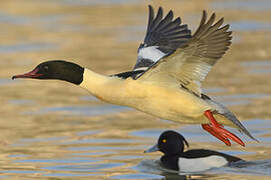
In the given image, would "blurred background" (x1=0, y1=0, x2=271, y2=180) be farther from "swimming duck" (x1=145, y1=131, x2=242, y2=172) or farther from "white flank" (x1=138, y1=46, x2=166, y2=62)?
"white flank" (x1=138, y1=46, x2=166, y2=62)

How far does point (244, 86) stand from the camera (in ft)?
50.9

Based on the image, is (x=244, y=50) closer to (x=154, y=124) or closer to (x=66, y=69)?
(x=154, y=124)

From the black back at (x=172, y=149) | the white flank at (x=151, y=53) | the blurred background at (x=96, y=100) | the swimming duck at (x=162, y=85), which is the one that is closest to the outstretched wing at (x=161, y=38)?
the white flank at (x=151, y=53)

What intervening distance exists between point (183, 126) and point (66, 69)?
5088 mm

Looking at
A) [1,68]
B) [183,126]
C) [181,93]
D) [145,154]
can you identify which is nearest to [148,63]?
[181,93]

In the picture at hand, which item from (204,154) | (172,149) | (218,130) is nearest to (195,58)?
(218,130)

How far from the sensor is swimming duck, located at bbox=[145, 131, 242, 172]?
1074 centimetres

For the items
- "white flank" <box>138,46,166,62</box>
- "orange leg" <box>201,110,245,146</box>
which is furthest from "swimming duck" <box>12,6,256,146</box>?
"white flank" <box>138,46,166,62</box>

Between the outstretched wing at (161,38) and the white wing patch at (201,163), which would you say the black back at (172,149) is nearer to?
the white wing patch at (201,163)

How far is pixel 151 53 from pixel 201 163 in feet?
5.62

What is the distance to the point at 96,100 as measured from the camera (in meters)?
15.3

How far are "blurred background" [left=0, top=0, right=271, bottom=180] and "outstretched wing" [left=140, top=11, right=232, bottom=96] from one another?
2.09 m

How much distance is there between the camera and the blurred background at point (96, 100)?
11.2m

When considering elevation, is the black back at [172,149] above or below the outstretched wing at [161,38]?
below
